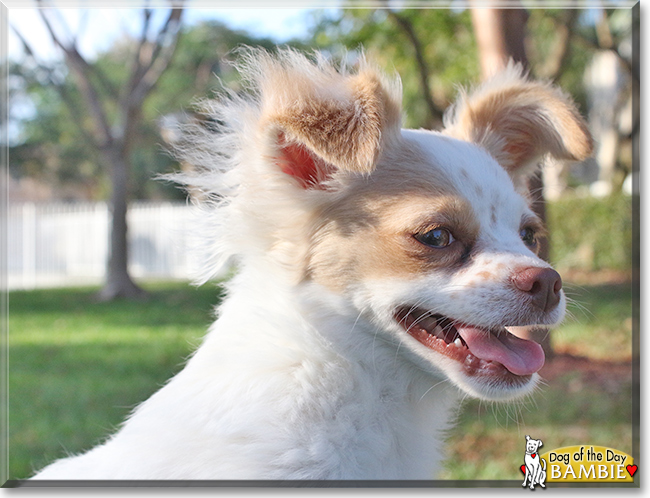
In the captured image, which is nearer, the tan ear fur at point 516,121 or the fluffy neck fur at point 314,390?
the fluffy neck fur at point 314,390

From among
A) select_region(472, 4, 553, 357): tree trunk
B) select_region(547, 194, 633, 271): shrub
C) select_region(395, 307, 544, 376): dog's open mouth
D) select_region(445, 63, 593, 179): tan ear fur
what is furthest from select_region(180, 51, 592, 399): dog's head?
select_region(547, 194, 633, 271): shrub

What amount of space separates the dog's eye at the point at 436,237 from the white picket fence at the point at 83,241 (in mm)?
16492

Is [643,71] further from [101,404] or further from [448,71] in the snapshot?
[448,71]

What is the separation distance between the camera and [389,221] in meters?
2.21

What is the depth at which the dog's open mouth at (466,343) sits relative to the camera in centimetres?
218

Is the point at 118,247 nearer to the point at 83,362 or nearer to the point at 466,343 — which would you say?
the point at 83,362

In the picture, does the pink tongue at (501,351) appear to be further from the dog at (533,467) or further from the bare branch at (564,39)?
the bare branch at (564,39)

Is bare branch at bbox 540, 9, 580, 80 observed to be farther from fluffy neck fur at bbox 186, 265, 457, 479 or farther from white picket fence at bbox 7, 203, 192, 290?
white picket fence at bbox 7, 203, 192, 290

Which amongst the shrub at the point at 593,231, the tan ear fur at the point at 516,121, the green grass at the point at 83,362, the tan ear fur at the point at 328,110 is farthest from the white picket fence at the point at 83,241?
the tan ear fur at the point at 328,110

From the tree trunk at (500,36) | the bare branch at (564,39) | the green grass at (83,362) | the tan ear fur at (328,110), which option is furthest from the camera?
the bare branch at (564,39)

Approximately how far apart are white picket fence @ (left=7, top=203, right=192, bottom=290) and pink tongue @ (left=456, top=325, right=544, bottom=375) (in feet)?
54.1

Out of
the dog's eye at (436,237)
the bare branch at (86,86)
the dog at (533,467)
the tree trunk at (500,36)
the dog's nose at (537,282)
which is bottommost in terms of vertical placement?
the dog at (533,467)

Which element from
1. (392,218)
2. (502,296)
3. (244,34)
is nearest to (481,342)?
(502,296)

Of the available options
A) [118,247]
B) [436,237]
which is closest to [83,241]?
[118,247]
